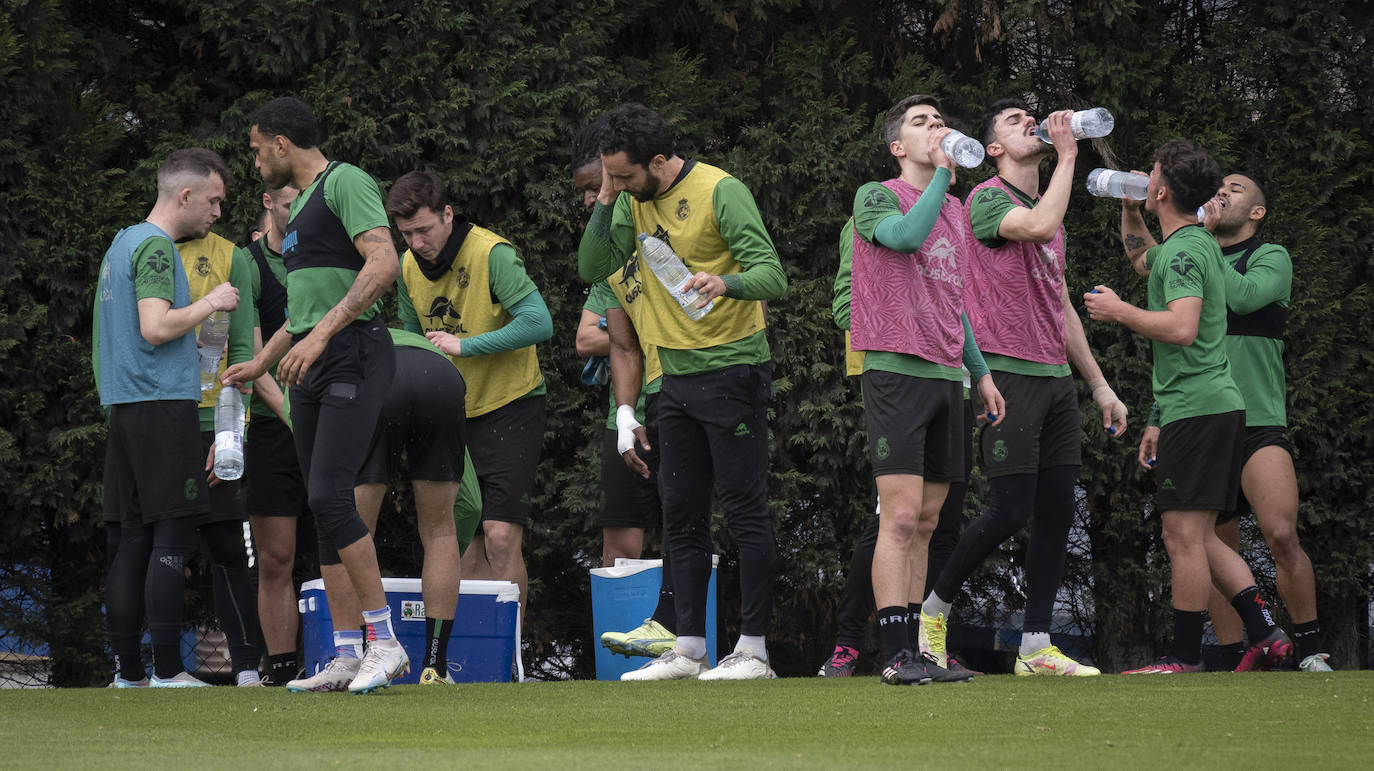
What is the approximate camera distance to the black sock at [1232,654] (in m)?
6.33

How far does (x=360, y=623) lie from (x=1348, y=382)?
5.50 meters

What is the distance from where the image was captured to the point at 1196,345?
231 inches

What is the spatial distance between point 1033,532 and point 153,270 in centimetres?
344

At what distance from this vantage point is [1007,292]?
5660 mm

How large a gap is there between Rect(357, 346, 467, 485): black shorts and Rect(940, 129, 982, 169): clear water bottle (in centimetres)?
188

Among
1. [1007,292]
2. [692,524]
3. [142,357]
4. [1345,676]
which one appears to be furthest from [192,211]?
[1345,676]

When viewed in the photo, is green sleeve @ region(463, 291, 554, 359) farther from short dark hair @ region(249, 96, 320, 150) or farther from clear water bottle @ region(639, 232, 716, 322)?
short dark hair @ region(249, 96, 320, 150)

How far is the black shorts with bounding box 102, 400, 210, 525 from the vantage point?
559cm

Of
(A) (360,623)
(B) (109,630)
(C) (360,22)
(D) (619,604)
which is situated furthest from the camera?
(C) (360,22)

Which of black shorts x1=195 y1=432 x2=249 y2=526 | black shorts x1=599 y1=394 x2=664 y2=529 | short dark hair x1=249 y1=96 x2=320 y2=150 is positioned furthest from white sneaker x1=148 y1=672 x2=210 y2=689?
short dark hair x1=249 y1=96 x2=320 y2=150

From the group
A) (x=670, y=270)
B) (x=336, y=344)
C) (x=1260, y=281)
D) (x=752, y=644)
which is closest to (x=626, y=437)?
(x=670, y=270)

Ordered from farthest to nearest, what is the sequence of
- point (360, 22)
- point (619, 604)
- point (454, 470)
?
point (360, 22) < point (619, 604) < point (454, 470)

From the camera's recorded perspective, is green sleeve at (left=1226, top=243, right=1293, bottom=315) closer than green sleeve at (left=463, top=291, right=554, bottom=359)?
No

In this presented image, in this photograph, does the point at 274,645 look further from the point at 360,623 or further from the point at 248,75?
the point at 248,75
